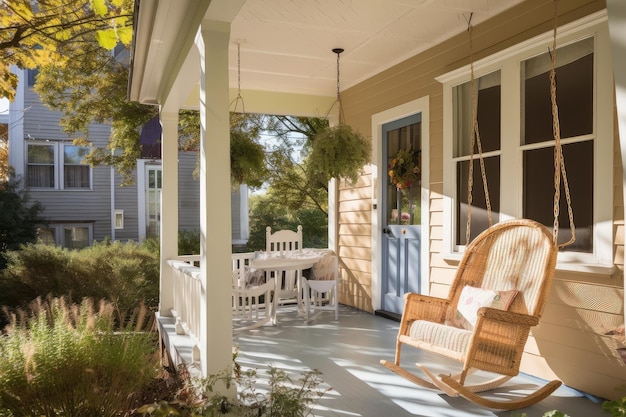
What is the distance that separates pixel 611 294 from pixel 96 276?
5.93 meters

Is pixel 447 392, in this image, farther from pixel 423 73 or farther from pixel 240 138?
pixel 423 73

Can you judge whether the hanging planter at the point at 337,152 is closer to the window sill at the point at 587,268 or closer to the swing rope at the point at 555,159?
the swing rope at the point at 555,159

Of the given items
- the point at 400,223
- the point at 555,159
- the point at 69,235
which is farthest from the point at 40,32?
the point at 69,235

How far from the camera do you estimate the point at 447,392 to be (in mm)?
3043

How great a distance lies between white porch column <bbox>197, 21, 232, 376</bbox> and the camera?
8.95ft

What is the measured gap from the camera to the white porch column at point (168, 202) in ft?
17.0

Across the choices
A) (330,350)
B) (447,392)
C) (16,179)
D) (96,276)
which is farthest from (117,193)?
(447,392)

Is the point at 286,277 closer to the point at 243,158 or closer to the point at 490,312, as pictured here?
the point at 243,158

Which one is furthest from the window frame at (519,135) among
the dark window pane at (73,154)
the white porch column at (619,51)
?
the dark window pane at (73,154)

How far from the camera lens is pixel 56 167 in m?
10.9

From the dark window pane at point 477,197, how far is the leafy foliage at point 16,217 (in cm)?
782

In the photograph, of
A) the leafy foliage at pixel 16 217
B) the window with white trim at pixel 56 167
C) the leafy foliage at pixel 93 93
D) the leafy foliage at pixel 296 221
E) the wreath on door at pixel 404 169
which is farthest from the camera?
the leafy foliage at pixel 296 221

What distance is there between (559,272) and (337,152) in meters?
2.02

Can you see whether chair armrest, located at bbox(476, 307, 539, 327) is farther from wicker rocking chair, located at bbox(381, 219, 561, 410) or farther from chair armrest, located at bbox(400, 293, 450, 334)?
chair armrest, located at bbox(400, 293, 450, 334)
